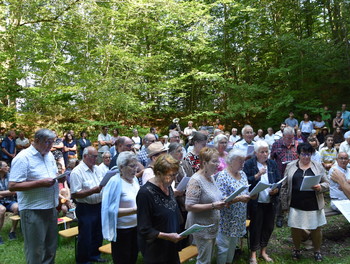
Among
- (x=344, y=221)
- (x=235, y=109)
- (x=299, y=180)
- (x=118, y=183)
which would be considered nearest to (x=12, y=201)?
(x=118, y=183)

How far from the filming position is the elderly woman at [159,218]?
2.51 m

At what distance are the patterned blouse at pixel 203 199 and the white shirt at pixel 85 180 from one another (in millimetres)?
1566

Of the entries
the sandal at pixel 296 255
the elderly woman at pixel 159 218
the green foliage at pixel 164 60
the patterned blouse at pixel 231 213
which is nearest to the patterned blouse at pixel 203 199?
the patterned blouse at pixel 231 213

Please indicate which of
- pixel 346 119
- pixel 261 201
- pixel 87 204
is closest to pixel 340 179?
pixel 261 201

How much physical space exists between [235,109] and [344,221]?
9.95 meters

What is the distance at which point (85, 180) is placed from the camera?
4.11m

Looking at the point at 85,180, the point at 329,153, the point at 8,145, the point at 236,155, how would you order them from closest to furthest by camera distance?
the point at 236,155, the point at 85,180, the point at 329,153, the point at 8,145

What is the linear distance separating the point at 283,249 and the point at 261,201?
4.06 ft

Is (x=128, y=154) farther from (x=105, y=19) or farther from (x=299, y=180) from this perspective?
(x=105, y=19)

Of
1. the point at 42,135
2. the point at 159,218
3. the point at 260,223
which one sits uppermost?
the point at 42,135

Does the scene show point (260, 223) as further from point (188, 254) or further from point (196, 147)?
point (196, 147)

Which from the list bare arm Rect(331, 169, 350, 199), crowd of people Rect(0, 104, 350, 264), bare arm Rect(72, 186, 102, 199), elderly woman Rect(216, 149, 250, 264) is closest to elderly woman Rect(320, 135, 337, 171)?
crowd of people Rect(0, 104, 350, 264)

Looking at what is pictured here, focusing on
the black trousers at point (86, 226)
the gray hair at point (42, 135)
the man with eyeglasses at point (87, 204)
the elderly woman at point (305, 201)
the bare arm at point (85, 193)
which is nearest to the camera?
the gray hair at point (42, 135)

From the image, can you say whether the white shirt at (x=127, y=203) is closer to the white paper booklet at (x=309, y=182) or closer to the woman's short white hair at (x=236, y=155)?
the woman's short white hair at (x=236, y=155)
